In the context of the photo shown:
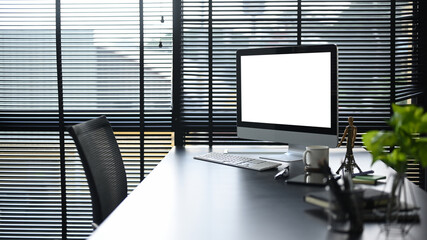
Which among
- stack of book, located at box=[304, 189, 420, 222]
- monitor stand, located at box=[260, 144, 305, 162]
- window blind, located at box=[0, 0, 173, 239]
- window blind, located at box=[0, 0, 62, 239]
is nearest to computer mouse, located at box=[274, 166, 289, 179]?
monitor stand, located at box=[260, 144, 305, 162]

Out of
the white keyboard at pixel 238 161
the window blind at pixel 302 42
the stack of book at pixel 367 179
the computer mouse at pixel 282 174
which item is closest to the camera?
the stack of book at pixel 367 179

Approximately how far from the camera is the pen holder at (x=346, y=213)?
1.35 metres

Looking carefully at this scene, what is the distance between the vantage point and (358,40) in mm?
3379

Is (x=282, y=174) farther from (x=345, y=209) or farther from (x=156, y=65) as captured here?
(x=156, y=65)

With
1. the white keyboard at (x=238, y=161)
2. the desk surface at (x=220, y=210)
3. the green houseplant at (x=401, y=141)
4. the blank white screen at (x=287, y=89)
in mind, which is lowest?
the desk surface at (x=220, y=210)

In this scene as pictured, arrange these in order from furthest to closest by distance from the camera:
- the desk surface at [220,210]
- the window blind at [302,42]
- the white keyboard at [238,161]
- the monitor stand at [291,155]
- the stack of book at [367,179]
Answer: the window blind at [302,42] → the monitor stand at [291,155] → the white keyboard at [238,161] → the stack of book at [367,179] → the desk surface at [220,210]

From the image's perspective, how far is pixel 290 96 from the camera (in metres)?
2.63

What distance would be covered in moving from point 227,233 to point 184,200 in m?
0.41

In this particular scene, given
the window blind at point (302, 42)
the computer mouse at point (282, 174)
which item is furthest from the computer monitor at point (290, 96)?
the window blind at point (302, 42)

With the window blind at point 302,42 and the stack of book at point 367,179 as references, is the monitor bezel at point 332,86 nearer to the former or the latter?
the stack of book at point 367,179

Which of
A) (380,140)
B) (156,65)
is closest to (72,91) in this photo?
(156,65)

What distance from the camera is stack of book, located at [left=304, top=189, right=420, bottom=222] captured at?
4.74ft

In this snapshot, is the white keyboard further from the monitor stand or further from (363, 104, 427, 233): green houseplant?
(363, 104, 427, 233): green houseplant

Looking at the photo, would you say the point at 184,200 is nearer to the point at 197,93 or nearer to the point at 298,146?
the point at 298,146
